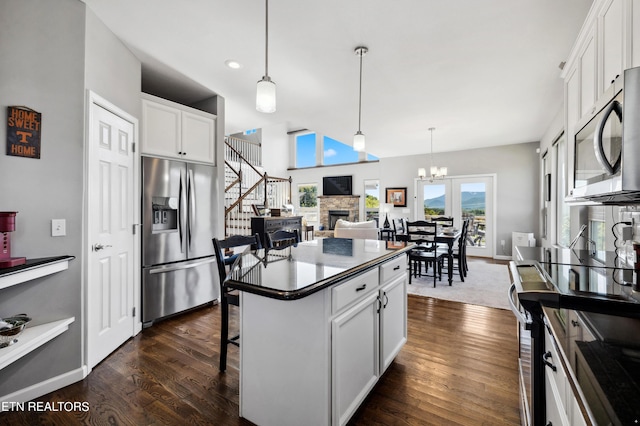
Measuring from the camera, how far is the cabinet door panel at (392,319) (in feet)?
6.39

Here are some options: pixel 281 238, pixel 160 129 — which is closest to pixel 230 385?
pixel 281 238

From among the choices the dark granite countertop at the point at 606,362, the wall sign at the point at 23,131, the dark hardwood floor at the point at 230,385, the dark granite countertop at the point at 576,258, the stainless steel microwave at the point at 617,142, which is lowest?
the dark hardwood floor at the point at 230,385

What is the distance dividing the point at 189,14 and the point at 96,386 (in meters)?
2.81

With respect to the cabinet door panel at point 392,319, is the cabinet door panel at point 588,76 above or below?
above

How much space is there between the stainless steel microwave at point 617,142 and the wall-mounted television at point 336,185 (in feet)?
27.4

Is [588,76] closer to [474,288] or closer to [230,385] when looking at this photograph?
[230,385]

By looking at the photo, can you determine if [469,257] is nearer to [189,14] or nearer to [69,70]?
[189,14]

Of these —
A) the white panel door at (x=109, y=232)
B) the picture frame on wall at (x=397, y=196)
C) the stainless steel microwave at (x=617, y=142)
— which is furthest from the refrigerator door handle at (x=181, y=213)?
the picture frame on wall at (x=397, y=196)

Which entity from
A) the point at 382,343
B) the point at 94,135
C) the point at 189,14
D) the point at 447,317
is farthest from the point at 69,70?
the point at 447,317

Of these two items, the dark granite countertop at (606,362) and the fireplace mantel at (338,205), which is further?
the fireplace mantel at (338,205)

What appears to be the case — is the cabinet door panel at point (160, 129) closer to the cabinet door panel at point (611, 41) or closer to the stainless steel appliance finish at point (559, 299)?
the stainless steel appliance finish at point (559, 299)

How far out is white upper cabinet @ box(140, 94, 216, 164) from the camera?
302cm

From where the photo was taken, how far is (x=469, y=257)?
281 inches

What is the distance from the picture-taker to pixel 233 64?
9.84ft
